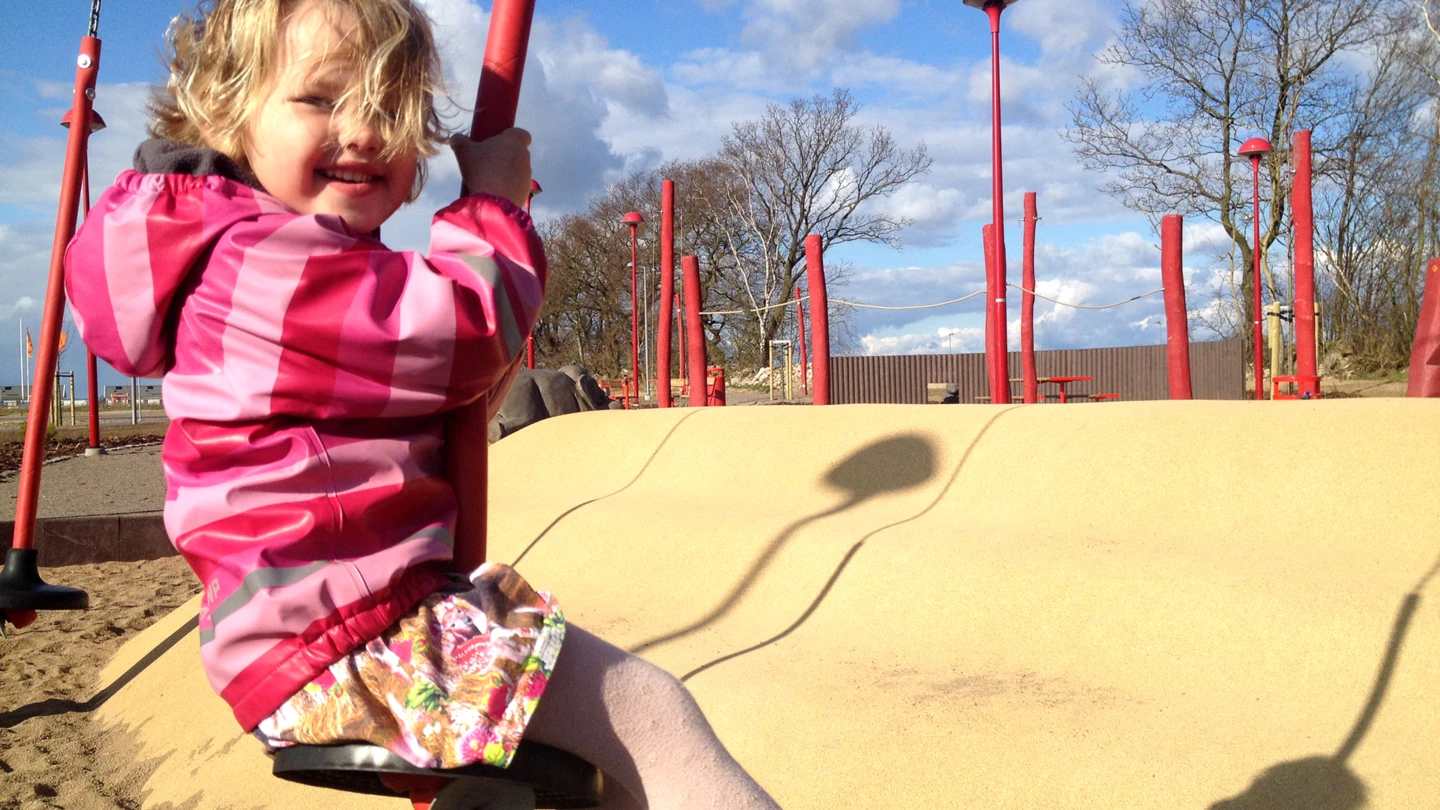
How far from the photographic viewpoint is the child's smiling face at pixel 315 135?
4.09ft

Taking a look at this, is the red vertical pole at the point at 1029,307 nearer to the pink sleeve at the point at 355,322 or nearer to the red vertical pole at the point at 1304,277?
the red vertical pole at the point at 1304,277

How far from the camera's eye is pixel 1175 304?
870cm

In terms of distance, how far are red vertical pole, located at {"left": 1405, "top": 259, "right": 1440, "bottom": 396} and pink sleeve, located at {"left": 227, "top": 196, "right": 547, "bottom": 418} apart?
7171 millimetres

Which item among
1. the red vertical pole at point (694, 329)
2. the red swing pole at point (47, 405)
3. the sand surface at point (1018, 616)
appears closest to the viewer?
the sand surface at point (1018, 616)

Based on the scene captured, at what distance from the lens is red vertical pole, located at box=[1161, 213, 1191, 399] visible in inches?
338

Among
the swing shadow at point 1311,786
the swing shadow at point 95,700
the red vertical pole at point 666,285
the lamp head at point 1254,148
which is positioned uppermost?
the lamp head at point 1254,148

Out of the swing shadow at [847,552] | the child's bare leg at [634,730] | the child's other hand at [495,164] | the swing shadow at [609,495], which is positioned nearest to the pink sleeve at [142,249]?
the child's other hand at [495,164]

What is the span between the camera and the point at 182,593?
289 inches

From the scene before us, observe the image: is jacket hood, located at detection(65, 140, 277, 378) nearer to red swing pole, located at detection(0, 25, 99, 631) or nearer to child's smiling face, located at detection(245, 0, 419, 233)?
child's smiling face, located at detection(245, 0, 419, 233)

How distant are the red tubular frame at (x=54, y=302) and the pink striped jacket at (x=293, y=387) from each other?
3107 millimetres

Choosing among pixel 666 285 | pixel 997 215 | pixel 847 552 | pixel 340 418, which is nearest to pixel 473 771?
pixel 340 418

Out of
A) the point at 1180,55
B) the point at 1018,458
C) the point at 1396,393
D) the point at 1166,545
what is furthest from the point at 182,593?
the point at 1180,55

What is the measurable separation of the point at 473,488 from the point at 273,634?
0.86 feet

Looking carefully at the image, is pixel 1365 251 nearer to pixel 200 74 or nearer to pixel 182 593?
pixel 182 593
